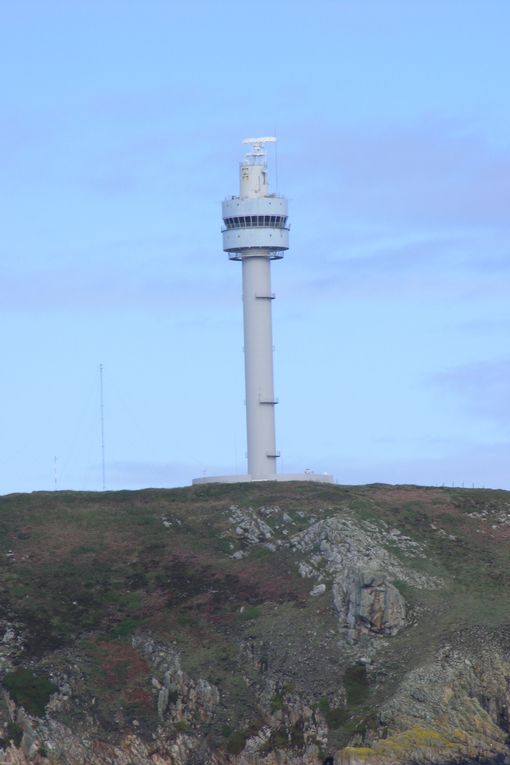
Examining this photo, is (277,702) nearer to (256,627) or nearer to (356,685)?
(356,685)

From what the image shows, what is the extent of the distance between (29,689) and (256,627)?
16196mm

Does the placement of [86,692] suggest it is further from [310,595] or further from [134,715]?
[310,595]

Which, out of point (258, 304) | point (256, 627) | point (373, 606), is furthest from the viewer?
point (258, 304)

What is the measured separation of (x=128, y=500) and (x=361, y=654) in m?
31.7

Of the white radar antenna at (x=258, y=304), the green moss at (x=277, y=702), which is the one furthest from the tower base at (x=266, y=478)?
the green moss at (x=277, y=702)

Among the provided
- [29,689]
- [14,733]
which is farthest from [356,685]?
[14,733]

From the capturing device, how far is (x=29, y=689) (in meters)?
120

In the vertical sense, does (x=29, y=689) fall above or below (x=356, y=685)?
above

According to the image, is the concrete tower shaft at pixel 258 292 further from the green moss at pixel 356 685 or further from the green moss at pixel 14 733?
the green moss at pixel 14 733

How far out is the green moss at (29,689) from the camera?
118188mm

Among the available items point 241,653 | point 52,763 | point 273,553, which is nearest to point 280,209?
point 273,553

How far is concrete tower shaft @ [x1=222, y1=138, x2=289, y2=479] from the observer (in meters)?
155

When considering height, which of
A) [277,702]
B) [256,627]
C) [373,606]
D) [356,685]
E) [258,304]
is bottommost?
[277,702]

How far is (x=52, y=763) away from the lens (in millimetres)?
114688
